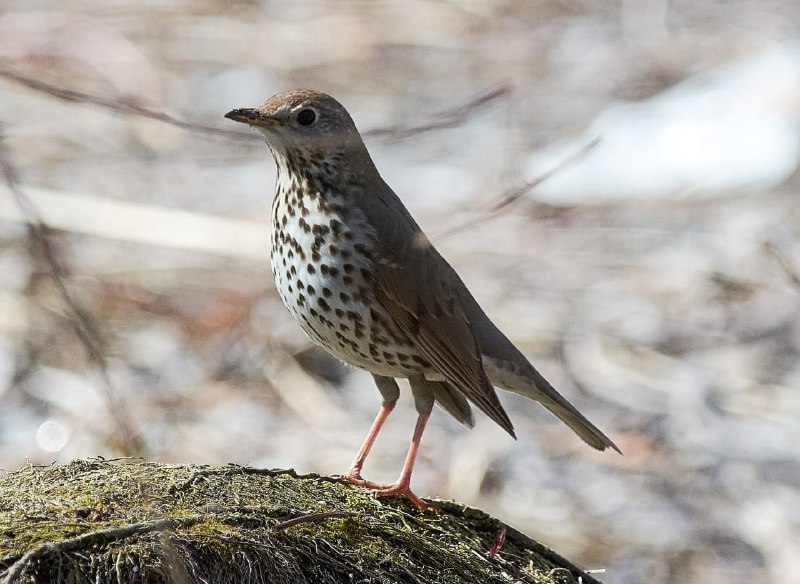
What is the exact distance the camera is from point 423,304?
486cm

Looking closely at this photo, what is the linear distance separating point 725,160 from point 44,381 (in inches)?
249

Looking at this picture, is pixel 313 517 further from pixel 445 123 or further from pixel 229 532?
pixel 445 123

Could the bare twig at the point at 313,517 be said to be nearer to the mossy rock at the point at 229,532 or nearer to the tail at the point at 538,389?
the mossy rock at the point at 229,532

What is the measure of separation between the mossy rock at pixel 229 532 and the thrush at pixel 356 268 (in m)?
0.42

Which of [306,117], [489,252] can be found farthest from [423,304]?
[489,252]

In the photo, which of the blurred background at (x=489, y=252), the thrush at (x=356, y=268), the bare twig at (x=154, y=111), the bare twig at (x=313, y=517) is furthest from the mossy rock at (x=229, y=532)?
the blurred background at (x=489, y=252)

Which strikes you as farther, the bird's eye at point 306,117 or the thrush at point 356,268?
the bird's eye at point 306,117

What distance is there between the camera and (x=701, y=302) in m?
10.3

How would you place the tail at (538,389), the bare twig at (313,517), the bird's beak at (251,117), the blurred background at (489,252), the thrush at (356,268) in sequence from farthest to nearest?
the blurred background at (489,252) < the tail at (538,389) < the thrush at (356,268) < the bird's beak at (251,117) < the bare twig at (313,517)

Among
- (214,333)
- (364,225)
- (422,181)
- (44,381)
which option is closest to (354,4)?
(422,181)

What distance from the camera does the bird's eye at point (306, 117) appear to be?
4.84 meters

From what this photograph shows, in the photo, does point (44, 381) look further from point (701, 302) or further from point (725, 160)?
point (725, 160)

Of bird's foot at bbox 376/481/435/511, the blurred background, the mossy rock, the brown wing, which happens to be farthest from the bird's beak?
bird's foot at bbox 376/481/435/511

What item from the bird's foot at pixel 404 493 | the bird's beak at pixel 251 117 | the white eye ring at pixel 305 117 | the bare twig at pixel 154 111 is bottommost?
the bird's foot at pixel 404 493
